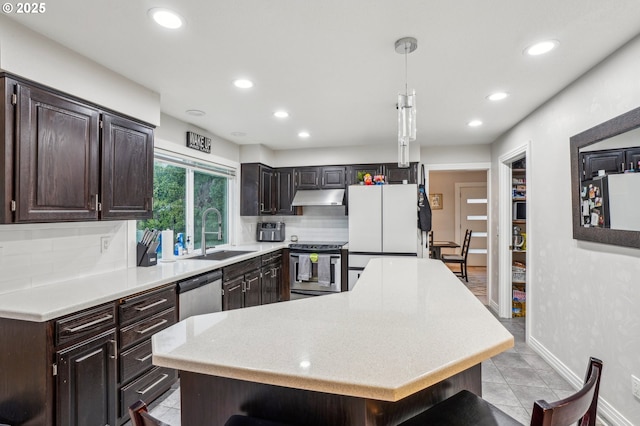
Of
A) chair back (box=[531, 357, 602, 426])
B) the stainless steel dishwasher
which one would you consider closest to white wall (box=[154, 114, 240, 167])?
the stainless steel dishwasher

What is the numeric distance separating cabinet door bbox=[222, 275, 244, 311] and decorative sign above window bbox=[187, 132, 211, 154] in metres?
1.56

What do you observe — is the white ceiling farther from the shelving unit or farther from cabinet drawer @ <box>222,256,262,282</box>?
cabinet drawer @ <box>222,256,262,282</box>

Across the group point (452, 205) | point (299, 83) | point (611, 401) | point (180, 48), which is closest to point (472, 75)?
point (299, 83)

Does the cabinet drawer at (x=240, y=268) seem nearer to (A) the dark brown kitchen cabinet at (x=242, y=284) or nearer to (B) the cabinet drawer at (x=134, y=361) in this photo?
(A) the dark brown kitchen cabinet at (x=242, y=284)

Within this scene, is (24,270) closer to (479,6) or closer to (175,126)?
(175,126)

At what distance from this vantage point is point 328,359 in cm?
101

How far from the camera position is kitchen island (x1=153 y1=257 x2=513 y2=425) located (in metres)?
0.93

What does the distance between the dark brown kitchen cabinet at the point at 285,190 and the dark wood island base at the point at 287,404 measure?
13.0ft

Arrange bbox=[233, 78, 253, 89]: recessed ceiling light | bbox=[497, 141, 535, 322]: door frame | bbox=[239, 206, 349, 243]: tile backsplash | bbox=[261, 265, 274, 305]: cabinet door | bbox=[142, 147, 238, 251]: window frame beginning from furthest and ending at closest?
bbox=[239, 206, 349, 243]: tile backsplash, bbox=[261, 265, 274, 305]: cabinet door, bbox=[497, 141, 535, 322]: door frame, bbox=[142, 147, 238, 251]: window frame, bbox=[233, 78, 253, 89]: recessed ceiling light

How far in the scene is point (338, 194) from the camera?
488cm

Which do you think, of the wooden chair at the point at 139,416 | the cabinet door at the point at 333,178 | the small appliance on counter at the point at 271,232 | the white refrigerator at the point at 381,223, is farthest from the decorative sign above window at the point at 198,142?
the wooden chair at the point at 139,416

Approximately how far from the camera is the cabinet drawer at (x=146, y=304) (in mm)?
2053

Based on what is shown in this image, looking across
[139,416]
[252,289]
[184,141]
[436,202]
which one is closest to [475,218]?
[436,202]

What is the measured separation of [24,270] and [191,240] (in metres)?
1.87
